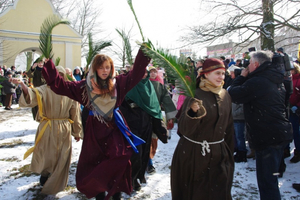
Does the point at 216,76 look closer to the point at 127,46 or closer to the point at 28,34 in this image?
the point at 127,46

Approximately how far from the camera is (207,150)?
2.53m

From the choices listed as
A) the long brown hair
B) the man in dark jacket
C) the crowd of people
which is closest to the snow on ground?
the crowd of people

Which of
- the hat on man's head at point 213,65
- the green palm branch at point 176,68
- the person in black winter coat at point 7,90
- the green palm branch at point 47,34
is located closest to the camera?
the green palm branch at point 176,68

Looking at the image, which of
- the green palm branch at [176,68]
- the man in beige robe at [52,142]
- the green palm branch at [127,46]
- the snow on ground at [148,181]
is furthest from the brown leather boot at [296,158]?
the man in beige robe at [52,142]

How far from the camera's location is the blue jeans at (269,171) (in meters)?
2.83

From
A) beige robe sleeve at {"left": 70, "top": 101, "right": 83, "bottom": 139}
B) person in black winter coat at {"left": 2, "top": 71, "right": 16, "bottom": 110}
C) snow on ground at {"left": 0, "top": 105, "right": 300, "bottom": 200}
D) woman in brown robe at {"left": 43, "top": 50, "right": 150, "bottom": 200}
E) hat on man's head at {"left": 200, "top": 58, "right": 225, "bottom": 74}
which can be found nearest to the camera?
hat on man's head at {"left": 200, "top": 58, "right": 225, "bottom": 74}

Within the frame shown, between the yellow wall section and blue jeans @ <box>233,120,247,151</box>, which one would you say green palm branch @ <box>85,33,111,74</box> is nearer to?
blue jeans @ <box>233,120,247,151</box>

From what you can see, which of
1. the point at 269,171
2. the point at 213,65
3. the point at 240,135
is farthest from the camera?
the point at 240,135

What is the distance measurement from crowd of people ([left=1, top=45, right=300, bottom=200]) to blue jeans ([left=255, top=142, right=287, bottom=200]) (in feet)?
0.03

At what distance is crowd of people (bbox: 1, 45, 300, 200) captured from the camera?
253 centimetres

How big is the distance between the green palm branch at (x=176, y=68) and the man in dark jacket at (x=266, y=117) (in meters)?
1.14

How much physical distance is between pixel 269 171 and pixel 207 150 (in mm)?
885

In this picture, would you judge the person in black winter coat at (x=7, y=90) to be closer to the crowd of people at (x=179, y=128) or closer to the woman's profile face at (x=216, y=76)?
the crowd of people at (x=179, y=128)

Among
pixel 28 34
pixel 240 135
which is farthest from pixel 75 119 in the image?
pixel 28 34
